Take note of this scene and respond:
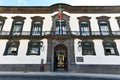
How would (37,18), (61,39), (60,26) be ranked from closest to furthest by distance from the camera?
(61,39), (60,26), (37,18)

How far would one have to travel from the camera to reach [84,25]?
23953mm

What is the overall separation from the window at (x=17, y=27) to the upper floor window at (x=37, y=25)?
197 centimetres

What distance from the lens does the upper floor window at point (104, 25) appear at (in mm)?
23156

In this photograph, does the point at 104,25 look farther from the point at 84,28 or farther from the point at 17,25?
the point at 17,25

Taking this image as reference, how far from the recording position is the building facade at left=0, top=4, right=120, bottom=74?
20.4 meters

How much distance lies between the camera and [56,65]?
2178 cm

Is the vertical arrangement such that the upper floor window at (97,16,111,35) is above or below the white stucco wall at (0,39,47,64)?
above

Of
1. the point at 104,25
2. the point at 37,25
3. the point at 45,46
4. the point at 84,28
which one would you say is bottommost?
the point at 45,46

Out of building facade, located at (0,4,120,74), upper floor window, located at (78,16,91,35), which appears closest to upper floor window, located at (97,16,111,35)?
building facade, located at (0,4,120,74)

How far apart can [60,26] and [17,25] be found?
23.0 ft

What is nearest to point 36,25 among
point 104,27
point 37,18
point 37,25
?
point 37,25

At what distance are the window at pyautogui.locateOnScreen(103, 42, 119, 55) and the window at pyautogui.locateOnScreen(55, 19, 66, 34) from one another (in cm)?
662

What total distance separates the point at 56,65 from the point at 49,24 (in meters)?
6.61

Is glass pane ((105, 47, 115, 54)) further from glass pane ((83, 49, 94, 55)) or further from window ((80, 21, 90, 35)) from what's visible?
window ((80, 21, 90, 35))
